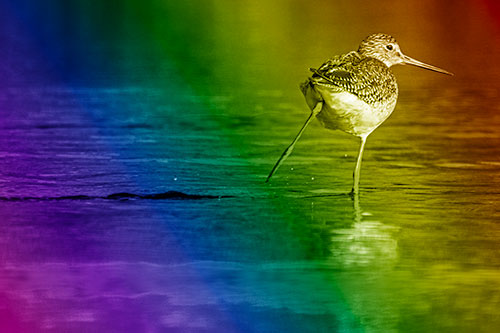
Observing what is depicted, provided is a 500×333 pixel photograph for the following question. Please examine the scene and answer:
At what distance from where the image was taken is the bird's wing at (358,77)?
285 inches

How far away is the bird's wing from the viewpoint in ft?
23.7

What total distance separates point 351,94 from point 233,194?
911 mm

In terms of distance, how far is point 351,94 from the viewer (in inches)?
290

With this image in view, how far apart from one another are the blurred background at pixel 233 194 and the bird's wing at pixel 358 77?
58 cm

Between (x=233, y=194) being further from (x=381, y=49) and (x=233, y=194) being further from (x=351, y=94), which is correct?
(x=381, y=49)

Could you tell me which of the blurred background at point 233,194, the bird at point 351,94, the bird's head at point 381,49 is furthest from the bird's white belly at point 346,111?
the bird's head at point 381,49

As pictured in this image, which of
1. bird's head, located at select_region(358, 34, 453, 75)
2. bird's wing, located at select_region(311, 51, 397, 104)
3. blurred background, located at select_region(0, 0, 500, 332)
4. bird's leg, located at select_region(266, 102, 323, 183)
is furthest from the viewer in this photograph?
bird's head, located at select_region(358, 34, 453, 75)

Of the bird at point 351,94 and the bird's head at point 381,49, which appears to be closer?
the bird at point 351,94

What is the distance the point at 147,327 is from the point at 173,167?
10.4 ft

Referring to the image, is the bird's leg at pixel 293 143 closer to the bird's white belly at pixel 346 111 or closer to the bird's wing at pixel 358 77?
the bird's white belly at pixel 346 111

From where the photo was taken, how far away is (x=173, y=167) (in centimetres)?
813

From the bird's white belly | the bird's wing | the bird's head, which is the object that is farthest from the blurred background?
the bird's head

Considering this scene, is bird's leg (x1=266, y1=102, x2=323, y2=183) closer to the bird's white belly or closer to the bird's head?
the bird's white belly

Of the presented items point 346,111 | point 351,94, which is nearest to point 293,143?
point 346,111
